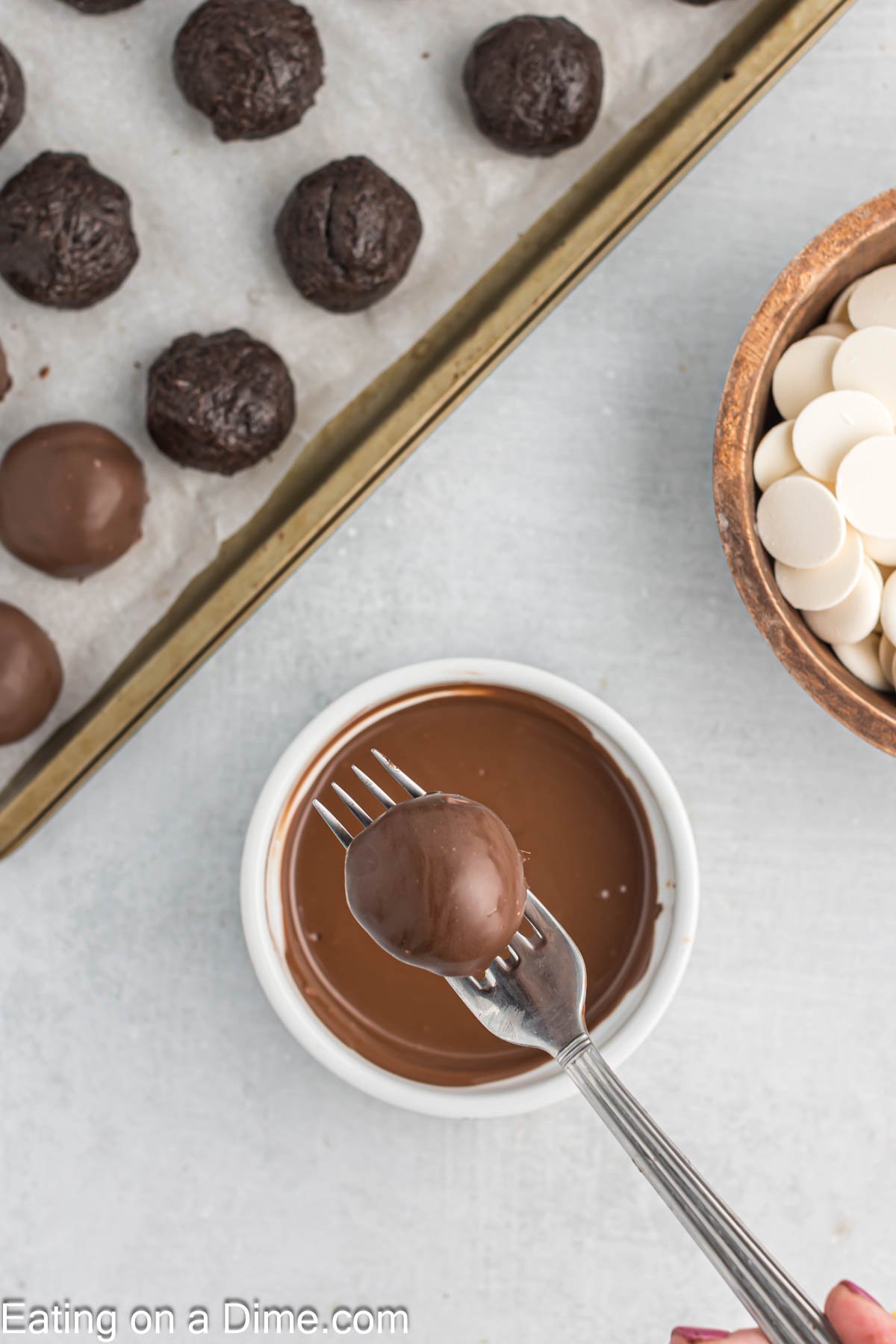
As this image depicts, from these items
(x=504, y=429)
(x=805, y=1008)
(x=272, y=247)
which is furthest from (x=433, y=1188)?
(x=272, y=247)

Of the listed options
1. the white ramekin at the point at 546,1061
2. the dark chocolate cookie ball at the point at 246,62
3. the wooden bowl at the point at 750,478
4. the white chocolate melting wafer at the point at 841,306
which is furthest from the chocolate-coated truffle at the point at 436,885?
the dark chocolate cookie ball at the point at 246,62

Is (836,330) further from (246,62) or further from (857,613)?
(246,62)

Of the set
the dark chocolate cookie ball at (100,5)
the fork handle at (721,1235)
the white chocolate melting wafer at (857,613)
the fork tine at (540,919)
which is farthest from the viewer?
the dark chocolate cookie ball at (100,5)

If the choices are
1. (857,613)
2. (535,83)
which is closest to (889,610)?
(857,613)

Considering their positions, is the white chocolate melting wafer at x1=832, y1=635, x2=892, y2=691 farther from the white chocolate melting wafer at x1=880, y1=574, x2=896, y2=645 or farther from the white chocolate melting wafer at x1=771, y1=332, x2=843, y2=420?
the white chocolate melting wafer at x1=771, y1=332, x2=843, y2=420

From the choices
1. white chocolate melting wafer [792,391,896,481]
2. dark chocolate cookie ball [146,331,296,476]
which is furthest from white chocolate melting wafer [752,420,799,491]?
dark chocolate cookie ball [146,331,296,476]

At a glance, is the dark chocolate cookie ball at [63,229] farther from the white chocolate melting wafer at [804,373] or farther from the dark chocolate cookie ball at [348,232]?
the white chocolate melting wafer at [804,373]

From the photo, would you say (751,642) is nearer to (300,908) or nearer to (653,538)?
(653,538)
